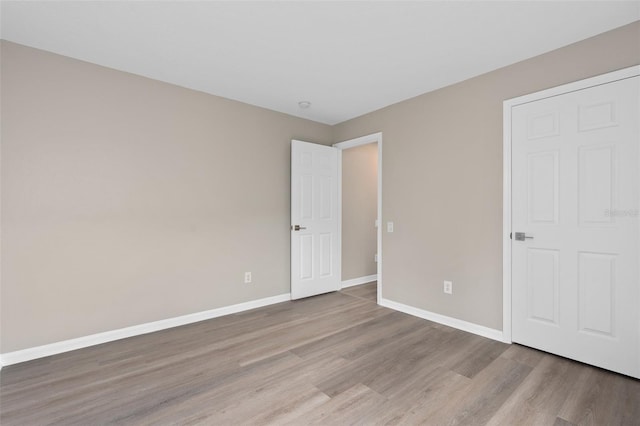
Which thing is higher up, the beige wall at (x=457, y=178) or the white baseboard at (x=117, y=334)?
the beige wall at (x=457, y=178)

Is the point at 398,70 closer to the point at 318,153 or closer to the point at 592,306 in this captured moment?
the point at 318,153

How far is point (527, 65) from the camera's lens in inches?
102

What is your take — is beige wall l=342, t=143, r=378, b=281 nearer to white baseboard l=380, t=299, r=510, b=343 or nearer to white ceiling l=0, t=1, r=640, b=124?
white baseboard l=380, t=299, r=510, b=343

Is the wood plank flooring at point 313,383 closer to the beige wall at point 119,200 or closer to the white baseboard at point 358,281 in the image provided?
the beige wall at point 119,200

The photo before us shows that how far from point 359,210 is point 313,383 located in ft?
10.3

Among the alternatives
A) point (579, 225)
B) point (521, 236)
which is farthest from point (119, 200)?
point (579, 225)

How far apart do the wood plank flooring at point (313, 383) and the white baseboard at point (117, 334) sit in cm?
8

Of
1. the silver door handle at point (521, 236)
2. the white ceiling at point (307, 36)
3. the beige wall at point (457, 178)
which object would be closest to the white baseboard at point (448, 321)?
the beige wall at point (457, 178)

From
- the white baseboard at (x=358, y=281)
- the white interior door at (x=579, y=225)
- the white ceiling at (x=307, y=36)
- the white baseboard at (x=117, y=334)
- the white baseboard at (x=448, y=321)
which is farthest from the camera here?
the white baseboard at (x=358, y=281)

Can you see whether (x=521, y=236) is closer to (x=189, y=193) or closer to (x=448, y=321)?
(x=448, y=321)

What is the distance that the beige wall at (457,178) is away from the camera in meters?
2.44

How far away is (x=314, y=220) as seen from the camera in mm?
4188

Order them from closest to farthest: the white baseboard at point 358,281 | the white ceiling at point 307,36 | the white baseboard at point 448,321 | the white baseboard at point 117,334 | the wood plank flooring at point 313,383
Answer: the wood plank flooring at point 313,383, the white ceiling at point 307,36, the white baseboard at point 117,334, the white baseboard at point 448,321, the white baseboard at point 358,281

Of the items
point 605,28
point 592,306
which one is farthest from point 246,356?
point 605,28
